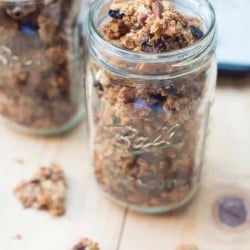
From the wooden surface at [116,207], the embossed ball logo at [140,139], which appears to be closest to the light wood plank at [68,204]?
the wooden surface at [116,207]

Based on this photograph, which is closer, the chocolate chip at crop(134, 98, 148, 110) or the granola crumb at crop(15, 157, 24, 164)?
the chocolate chip at crop(134, 98, 148, 110)

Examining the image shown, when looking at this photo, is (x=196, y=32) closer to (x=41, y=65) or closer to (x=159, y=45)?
(x=159, y=45)

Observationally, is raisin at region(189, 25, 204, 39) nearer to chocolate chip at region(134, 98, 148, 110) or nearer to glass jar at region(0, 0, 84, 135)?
chocolate chip at region(134, 98, 148, 110)

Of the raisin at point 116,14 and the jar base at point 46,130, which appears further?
the jar base at point 46,130

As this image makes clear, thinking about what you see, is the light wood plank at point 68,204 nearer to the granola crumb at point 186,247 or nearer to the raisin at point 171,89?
the granola crumb at point 186,247

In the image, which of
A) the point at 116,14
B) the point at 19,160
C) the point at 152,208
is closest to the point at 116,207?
the point at 152,208

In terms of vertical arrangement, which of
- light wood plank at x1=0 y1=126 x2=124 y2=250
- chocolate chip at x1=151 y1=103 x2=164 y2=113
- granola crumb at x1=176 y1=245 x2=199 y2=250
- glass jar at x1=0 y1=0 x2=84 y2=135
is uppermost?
chocolate chip at x1=151 y1=103 x2=164 y2=113

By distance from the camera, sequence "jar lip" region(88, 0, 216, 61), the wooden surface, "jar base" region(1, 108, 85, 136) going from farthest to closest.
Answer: "jar base" region(1, 108, 85, 136)
the wooden surface
"jar lip" region(88, 0, 216, 61)

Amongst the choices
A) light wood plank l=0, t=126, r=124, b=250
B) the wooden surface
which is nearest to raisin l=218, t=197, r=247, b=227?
the wooden surface
